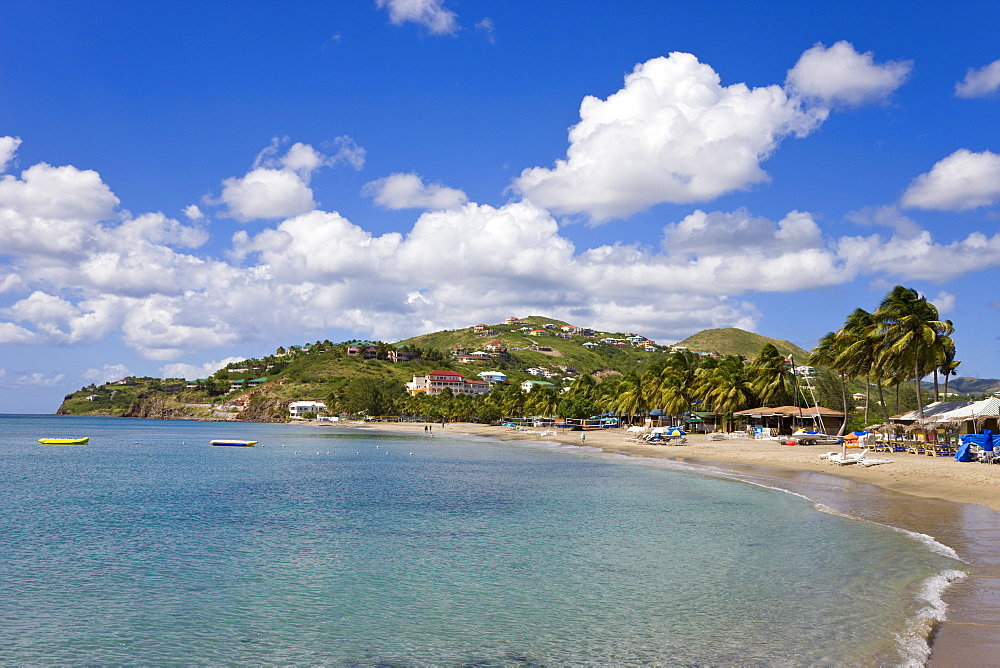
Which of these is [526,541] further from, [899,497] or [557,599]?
[899,497]

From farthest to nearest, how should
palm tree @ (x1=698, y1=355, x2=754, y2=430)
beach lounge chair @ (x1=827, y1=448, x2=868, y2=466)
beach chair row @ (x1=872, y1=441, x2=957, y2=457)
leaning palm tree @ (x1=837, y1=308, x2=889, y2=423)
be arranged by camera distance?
palm tree @ (x1=698, y1=355, x2=754, y2=430)
leaning palm tree @ (x1=837, y1=308, x2=889, y2=423)
beach chair row @ (x1=872, y1=441, x2=957, y2=457)
beach lounge chair @ (x1=827, y1=448, x2=868, y2=466)

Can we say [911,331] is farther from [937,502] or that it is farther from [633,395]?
[633,395]

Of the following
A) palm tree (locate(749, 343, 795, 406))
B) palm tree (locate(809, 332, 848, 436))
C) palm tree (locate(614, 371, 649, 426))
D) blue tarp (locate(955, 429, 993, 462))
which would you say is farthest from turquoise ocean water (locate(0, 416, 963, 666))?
palm tree (locate(614, 371, 649, 426))

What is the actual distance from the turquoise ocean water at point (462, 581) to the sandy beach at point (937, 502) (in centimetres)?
64

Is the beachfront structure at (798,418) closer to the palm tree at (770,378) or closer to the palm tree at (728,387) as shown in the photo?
the palm tree at (728,387)

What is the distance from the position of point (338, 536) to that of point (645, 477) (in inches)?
987

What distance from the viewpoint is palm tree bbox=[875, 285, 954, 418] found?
52844mm

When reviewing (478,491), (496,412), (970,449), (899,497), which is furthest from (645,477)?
(496,412)

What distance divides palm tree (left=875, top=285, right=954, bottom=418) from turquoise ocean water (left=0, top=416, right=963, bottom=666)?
97.9ft

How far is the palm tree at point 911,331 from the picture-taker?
173 ft

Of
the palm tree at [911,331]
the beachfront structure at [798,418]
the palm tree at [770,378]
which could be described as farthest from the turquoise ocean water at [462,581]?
the palm tree at [770,378]

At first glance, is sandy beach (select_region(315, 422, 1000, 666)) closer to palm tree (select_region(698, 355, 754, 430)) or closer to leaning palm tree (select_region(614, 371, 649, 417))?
palm tree (select_region(698, 355, 754, 430))

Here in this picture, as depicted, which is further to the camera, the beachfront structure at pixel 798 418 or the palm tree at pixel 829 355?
the beachfront structure at pixel 798 418

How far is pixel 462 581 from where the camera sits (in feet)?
53.6
